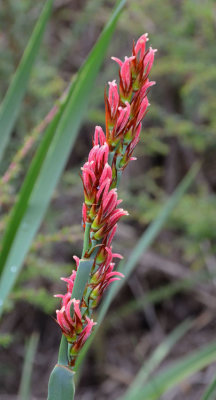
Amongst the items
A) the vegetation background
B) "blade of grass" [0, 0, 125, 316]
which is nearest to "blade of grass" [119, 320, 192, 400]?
"blade of grass" [0, 0, 125, 316]

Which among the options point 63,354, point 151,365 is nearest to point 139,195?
point 151,365

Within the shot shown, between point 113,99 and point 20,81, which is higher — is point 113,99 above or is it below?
below

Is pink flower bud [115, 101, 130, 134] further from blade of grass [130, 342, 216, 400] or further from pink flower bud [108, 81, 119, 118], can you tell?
blade of grass [130, 342, 216, 400]

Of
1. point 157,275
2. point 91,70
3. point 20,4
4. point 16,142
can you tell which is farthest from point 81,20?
point 91,70

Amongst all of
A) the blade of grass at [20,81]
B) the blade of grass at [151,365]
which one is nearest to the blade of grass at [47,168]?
the blade of grass at [20,81]

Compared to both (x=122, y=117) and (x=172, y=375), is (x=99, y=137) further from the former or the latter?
(x=172, y=375)
